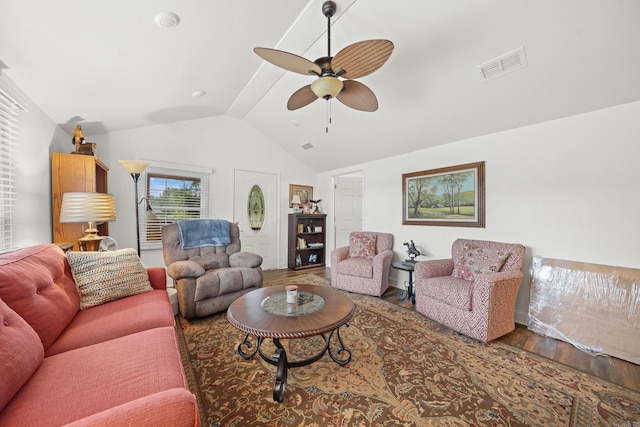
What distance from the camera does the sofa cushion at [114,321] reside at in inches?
52.4

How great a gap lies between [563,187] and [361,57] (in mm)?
2484

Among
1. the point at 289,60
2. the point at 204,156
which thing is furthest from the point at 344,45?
the point at 204,156

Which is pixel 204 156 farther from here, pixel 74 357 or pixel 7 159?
pixel 74 357

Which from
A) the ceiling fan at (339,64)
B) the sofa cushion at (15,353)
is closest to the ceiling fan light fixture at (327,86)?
the ceiling fan at (339,64)

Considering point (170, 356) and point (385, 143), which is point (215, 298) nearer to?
point (170, 356)

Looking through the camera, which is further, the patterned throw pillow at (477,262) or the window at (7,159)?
the patterned throw pillow at (477,262)

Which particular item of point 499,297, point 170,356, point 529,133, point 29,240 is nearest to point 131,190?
point 29,240

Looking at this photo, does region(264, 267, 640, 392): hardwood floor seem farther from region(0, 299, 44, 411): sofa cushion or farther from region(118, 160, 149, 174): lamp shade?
region(118, 160, 149, 174): lamp shade

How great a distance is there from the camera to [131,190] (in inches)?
144

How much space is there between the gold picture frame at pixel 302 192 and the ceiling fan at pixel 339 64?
10.9 feet

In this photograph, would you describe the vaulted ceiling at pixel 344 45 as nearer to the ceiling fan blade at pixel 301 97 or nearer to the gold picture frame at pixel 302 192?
the ceiling fan blade at pixel 301 97

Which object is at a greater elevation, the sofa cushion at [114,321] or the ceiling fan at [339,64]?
the ceiling fan at [339,64]

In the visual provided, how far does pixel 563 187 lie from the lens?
8.20ft

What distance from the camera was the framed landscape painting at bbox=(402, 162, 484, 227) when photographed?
311 centimetres
